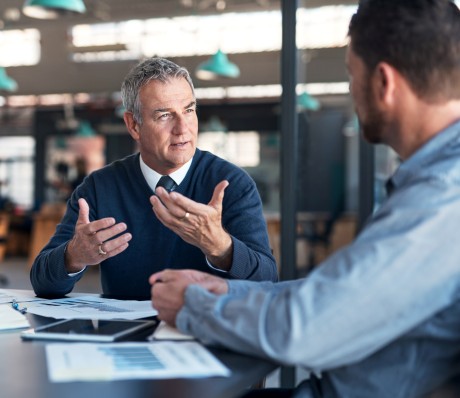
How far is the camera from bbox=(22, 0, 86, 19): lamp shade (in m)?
4.94

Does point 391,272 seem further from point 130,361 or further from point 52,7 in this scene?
point 52,7

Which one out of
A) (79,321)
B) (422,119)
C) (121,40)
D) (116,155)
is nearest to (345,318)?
(422,119)

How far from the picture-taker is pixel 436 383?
3.64 feet

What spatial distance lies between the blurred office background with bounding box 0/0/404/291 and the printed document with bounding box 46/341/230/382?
2.76 metres

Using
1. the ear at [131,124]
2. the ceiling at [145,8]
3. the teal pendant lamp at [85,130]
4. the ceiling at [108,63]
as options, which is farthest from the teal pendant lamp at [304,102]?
the teal pendant lamp at [85,130]

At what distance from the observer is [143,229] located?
7.23 feet

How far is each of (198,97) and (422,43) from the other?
11.3 meters

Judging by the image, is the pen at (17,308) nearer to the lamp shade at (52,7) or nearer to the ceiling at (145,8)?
the lamp shade at (52,7)

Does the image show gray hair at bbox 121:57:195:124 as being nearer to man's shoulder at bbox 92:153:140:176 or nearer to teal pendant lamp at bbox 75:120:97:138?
man's shoulder at bbox 92:153:140:176

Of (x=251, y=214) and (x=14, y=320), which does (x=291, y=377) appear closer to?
(x=251, y=214)

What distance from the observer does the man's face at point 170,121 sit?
7.45 ft

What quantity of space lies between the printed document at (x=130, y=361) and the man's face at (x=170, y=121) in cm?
112

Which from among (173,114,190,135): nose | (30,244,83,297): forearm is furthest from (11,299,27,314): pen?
(173,114,190,135): nose

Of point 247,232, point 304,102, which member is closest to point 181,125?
point 247,232
